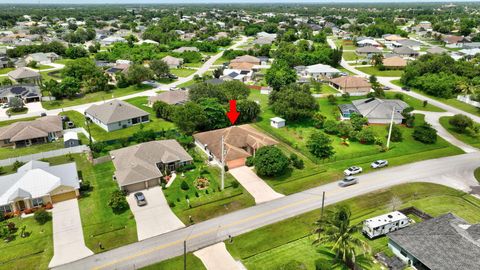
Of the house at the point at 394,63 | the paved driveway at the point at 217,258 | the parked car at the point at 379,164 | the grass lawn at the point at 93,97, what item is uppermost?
the house at the point at 394,63

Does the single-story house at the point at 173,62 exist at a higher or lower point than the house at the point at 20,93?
higher

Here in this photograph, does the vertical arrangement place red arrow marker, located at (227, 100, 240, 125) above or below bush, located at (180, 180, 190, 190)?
above

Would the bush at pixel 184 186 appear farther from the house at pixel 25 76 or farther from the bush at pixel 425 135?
the house at pixel 25 76

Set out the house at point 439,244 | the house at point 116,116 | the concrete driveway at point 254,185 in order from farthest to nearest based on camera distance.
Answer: the house at point 116,116, the concrete driveway at point 254,185, the house at point 439,244

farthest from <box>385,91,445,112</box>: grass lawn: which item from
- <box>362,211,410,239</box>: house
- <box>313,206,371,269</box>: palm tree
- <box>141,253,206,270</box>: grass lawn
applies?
<box>141,253,206,270</box>: grass lawn

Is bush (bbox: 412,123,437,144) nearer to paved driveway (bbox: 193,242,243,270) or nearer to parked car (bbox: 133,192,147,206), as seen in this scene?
paved driveway (bbox: 193,242,243,270)

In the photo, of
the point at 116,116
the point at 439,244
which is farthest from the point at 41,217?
the point at 439,244

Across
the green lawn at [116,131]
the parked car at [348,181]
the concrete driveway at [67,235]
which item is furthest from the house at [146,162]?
the parked car at [348,181]
